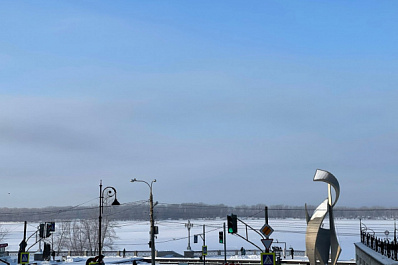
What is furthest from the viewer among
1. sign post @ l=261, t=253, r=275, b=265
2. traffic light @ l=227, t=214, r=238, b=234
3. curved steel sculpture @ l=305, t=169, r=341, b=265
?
traffic light @ l=227, t=214, r=238, b=234

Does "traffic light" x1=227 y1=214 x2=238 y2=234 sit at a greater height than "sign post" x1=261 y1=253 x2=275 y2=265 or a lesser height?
greater

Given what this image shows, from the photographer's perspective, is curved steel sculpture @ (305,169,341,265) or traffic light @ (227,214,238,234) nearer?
curved steel sculpture @ (305,169,341,265)

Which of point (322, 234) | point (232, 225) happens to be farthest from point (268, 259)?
point (232, 225)

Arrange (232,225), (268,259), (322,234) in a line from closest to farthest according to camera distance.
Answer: (268,259) < (322,234) < (232,225)

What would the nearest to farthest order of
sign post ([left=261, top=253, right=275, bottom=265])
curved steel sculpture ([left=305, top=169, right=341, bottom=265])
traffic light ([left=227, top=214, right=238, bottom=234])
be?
1. sign post ([left=261, top=253, right=275, bottom=265])
2. curved steel sculpture ([left=305, top=169, right=341, bottom=265])
3. traffic light ([left=227, top=214, right=238, bottom=234])

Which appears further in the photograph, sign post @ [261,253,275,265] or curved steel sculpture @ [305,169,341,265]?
curved steel sculpture @ [305,169,341,265]

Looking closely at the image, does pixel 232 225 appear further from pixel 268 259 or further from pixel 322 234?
pixel 268 259

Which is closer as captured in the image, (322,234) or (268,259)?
(268,259)

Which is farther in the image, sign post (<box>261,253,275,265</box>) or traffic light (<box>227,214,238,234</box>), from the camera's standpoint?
traffic light (<box>227,214,238,234</box>)

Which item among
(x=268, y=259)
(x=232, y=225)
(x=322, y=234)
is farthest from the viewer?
(x=232, y=225)

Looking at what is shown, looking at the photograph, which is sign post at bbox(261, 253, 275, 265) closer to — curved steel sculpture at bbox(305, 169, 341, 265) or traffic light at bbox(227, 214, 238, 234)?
curved steel sculpture at bbox(305, 169, 341, 265)

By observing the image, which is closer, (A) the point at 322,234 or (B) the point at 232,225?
(A) the point at 322,234

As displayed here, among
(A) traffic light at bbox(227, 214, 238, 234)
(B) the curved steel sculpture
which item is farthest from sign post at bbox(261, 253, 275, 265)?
(A) traffic light at bbox(227, 214, 238, 234)

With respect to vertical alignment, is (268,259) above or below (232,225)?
below
